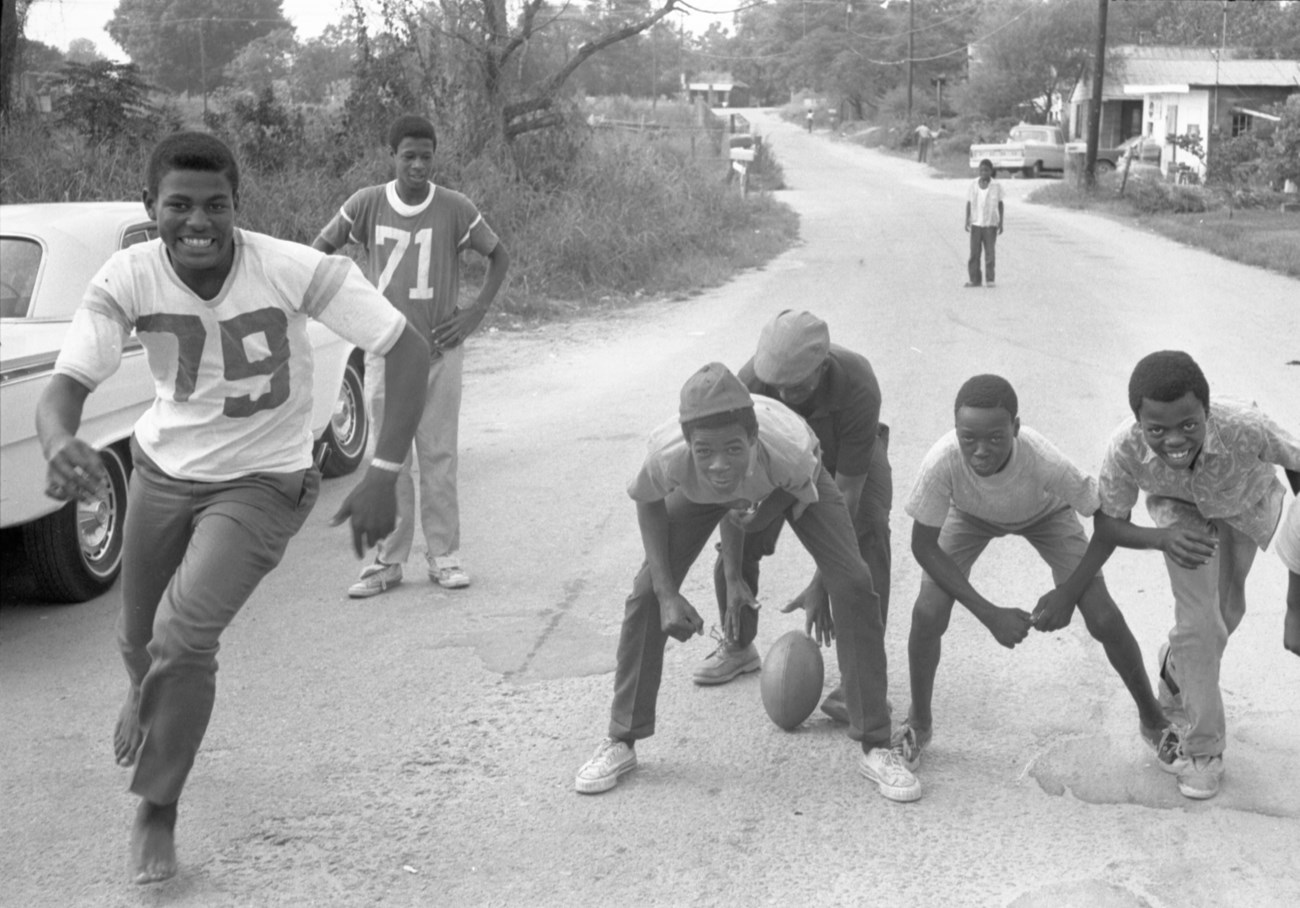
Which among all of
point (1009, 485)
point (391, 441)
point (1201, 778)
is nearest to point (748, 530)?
point (1009, 485)

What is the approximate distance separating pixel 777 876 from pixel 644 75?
67395mm

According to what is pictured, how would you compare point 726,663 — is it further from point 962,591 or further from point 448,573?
point 448,573

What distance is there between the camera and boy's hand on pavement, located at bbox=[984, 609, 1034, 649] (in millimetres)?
4414

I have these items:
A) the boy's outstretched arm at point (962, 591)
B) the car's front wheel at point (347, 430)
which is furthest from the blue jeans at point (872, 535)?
the car's front wheel at point (347, 430)

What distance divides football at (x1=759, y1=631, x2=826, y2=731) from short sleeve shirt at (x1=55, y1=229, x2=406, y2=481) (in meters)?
1.75

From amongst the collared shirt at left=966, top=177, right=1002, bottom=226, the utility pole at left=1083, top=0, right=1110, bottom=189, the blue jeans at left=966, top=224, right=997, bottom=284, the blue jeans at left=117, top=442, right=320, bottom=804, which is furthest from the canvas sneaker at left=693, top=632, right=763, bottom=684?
the utility pole at left=1083, top=0, right=1110, bottom=189

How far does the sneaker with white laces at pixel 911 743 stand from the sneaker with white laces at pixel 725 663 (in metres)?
0.88

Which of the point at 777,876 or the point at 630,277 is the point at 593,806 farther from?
the point at 630,277

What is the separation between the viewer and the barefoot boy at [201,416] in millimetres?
3801

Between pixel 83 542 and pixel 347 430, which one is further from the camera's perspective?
pixel 347 430

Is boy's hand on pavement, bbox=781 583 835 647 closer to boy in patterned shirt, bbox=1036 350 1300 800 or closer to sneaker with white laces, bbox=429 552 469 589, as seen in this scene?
boy in patterned shirt, bbox=1036 350 1300 800

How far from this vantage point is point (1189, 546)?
4145 mm

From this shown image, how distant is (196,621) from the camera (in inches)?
148

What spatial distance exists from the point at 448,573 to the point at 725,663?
5.55ft
